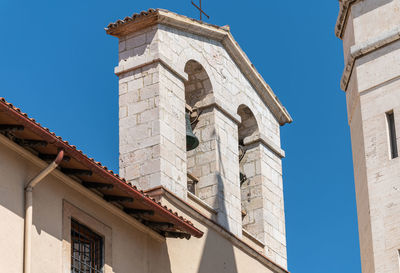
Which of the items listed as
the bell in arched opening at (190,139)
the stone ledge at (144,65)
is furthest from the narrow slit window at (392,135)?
the stone ledge at (144,65)

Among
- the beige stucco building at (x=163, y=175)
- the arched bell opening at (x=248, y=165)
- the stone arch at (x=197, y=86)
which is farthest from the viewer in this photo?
the arched bell opening at (x=248, y=165)

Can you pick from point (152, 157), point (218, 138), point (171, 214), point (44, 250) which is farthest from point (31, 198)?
point (218, 138)

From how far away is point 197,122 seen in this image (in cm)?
2458

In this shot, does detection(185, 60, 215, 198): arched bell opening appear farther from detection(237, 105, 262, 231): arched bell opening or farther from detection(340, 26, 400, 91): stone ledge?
detection(340, 26, 400, 91): stone ledge

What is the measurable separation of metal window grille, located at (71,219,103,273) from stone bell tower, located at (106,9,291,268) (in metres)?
2.41

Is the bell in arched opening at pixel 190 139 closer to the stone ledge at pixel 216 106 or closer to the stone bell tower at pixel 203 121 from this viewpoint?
the stone bell tower at pixel 203 121

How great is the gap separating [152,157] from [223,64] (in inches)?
133

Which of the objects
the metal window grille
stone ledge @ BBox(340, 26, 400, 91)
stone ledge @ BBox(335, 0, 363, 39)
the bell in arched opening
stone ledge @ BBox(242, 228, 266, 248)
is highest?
stone ledge @ BBox(335, 0, 363, 39)

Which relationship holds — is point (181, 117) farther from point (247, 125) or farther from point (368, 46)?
point (368, 46)

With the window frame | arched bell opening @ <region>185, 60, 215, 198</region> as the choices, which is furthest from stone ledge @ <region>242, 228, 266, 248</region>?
the window frame

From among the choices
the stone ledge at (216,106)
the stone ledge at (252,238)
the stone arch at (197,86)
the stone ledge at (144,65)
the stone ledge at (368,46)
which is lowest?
the stone ledge at (252,238)

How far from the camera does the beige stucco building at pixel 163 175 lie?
61.3 ft

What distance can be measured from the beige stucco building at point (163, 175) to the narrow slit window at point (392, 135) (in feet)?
11.2

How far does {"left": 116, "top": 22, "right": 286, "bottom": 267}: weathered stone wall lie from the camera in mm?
22719
